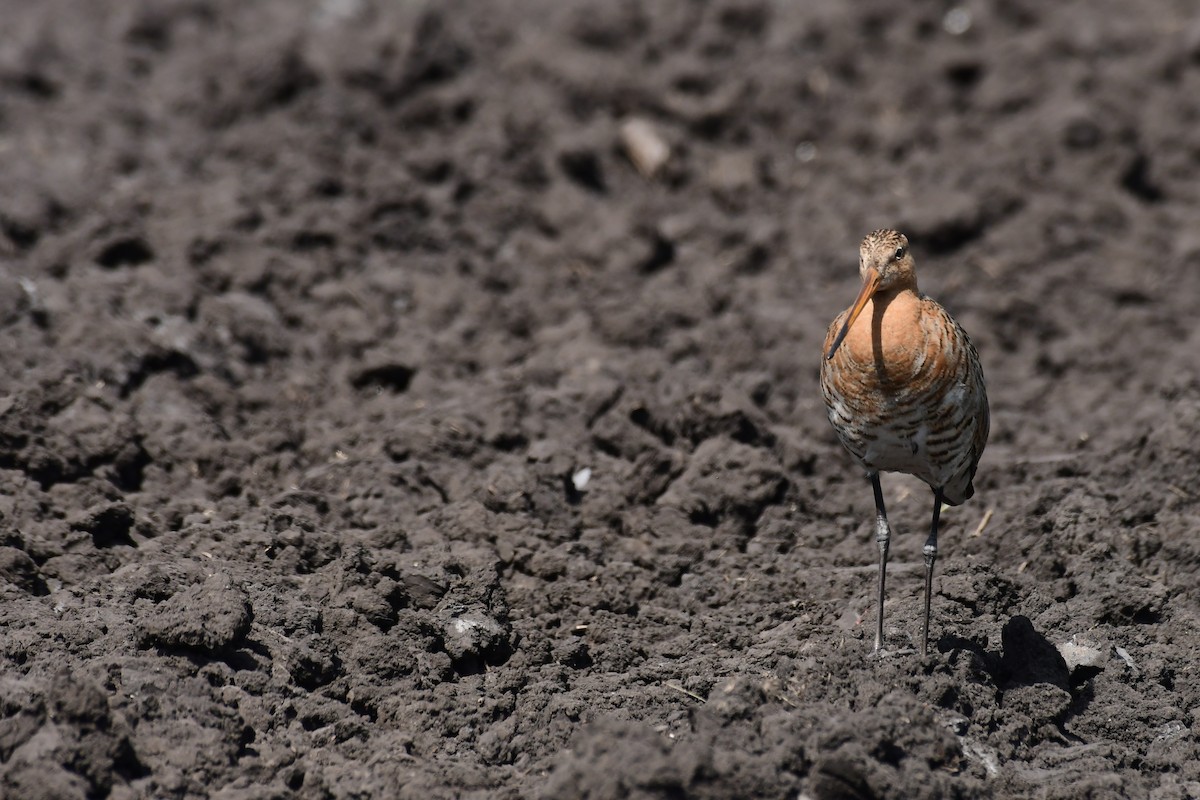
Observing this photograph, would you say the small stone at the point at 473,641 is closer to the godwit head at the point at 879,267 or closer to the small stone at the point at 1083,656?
the godwit head at the point at 879,267

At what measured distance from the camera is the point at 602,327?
8.52m

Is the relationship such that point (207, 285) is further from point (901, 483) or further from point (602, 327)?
point (901, 483)

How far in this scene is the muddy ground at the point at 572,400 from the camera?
5.27 m

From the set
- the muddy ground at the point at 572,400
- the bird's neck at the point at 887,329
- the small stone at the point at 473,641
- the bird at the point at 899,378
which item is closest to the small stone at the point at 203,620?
the muddy ground at the point at 572,400

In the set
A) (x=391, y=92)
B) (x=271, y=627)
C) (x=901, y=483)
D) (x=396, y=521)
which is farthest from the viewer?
(x=391, y=92)

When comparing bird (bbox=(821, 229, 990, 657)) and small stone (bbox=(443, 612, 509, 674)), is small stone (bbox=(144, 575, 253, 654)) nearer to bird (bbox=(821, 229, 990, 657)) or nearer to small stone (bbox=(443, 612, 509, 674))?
small stone (bbox=(443, 612, 509, 674))

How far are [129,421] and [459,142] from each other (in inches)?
156

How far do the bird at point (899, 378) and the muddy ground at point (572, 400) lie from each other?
733mm

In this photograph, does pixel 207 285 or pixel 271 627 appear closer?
pixel 271 627

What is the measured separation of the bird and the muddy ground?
2.41ft

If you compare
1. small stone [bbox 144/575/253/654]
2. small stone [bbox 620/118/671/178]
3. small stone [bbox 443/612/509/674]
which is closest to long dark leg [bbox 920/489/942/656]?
small stone [bbox 443/612/509/674]

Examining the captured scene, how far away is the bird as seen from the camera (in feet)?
18.3

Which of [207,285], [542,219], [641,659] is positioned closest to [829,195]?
[542,219]

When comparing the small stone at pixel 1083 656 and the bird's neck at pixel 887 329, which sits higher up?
the bird's neck at pixel 887 329
